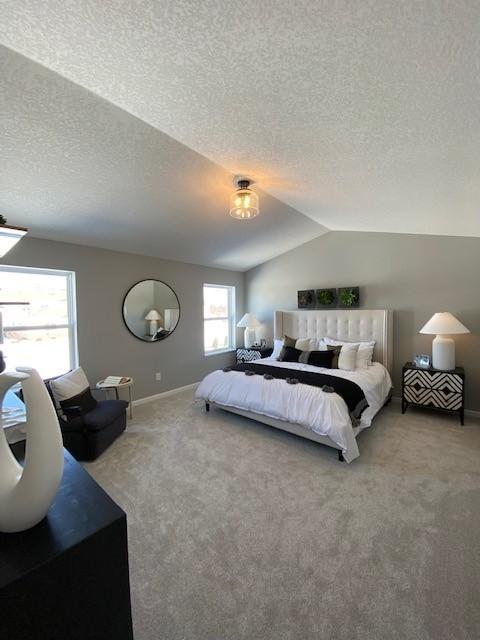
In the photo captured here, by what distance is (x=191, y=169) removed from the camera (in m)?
Result: 2.30

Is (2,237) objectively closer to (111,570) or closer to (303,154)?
(111,570)

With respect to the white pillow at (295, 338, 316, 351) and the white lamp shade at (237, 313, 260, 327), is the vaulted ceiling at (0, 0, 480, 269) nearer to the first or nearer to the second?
the white pillow at (295, 338, 316, 351)

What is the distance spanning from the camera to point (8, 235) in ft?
4.86

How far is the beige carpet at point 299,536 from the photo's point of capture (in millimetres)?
1261

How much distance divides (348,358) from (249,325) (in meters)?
2.06

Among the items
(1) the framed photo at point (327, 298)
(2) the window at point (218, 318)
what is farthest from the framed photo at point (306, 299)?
(2) the window at point (218, 318)

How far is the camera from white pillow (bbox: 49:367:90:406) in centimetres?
268

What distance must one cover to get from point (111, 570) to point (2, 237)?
164 centimetres

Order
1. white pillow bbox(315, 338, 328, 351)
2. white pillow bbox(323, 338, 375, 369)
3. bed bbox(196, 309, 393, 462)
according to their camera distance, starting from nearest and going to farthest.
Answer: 1. bed bbox(196, 309, 393, 462)
2. white pillow bbox(323, 338, 375, 369)
3. white pillow bbox(315, 338, 328, 351)

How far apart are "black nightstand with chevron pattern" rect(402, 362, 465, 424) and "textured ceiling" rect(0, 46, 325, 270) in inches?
99.7

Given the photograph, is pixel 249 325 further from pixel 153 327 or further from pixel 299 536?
pixel 299 536

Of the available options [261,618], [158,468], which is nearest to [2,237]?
[158,468]

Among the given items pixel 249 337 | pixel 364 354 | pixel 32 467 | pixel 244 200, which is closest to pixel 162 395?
pixel 249 337

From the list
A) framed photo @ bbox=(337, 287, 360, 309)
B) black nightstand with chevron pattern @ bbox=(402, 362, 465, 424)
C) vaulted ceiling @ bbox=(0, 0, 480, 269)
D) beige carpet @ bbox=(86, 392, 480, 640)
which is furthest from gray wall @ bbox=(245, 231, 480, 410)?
beige carpet @ bbox=(86, 392, 480, 640)
